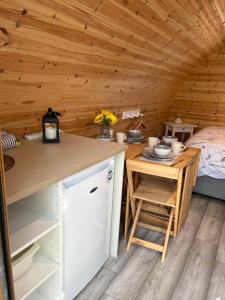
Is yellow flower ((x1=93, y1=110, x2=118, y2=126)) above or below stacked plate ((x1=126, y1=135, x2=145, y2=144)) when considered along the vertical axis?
above

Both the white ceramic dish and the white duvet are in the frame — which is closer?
the white ceramic dish

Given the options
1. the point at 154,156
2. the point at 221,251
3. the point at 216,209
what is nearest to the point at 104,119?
the point at 154,156

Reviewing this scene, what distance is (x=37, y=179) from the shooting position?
1.17 metres

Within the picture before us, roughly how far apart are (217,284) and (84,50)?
199 centimetres

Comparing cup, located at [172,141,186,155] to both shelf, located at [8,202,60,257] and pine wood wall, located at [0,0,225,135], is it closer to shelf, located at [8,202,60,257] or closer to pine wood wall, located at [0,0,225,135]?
pine wood wall, located at [0,0,225,135]

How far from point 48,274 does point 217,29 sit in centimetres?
365

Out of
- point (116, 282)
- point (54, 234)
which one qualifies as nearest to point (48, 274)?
point (54, 234)

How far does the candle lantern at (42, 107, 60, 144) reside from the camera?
1.77 meters

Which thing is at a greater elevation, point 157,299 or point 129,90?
point 129,90

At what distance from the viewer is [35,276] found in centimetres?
133

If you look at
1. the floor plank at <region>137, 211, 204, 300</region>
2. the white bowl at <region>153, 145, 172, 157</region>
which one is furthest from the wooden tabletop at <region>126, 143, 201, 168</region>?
the floor plank at <region>137, 211, 204, 300</region>

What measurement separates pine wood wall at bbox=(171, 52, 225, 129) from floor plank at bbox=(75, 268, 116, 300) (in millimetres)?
4047

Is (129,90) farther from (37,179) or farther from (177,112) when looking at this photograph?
(177,112)

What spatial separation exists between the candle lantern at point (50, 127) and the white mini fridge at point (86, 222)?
0.45 metres
